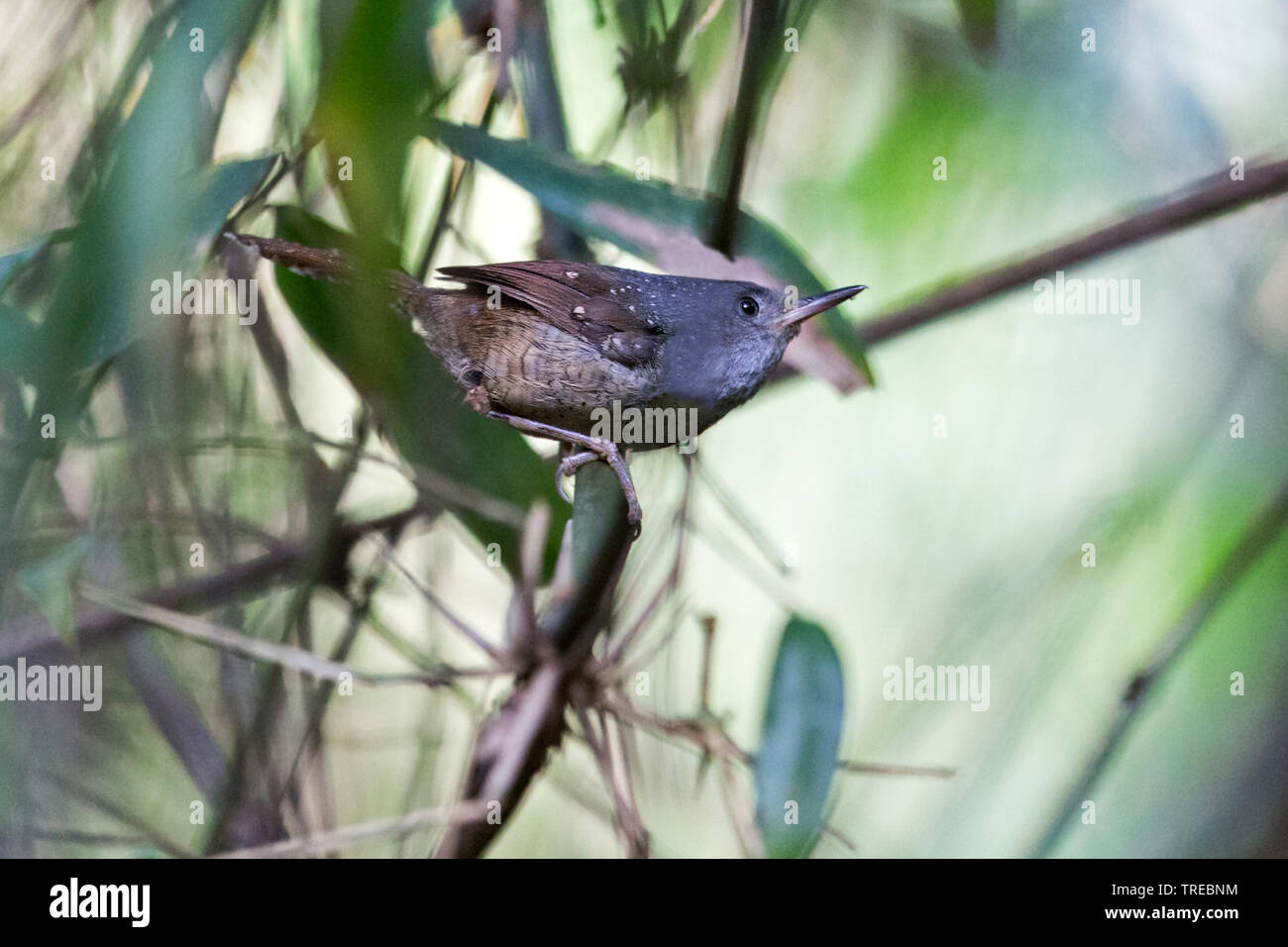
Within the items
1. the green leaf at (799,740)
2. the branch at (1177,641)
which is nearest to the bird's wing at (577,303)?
the green leaf at (799,740)

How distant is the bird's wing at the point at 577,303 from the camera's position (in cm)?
181

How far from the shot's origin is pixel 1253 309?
2.15 meters

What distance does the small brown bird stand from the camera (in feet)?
5.92

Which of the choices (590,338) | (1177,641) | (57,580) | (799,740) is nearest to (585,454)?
(590,338)

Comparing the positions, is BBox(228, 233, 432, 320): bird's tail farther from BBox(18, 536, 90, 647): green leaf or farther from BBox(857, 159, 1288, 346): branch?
BBox(857, 159, 1288, 346): branch

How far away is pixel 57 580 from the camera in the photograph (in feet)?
5.60

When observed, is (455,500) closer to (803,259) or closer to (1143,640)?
(803,259)

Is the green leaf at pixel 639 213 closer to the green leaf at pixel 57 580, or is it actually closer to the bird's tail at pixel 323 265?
the bird's tail at pixel 323 265

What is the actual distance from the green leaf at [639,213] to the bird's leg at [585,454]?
1.25 ft

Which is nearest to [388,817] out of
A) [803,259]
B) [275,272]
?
[275,272]

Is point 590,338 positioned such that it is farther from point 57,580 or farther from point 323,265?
point 57,580

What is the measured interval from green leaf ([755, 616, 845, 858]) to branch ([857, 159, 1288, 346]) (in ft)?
2.14

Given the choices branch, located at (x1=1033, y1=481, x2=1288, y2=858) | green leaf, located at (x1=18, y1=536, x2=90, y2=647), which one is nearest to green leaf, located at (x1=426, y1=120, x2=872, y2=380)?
branch, located at (x1=1033, y1=481, x2=1288, y2=858)

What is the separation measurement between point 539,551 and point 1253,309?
→ 1703mm
